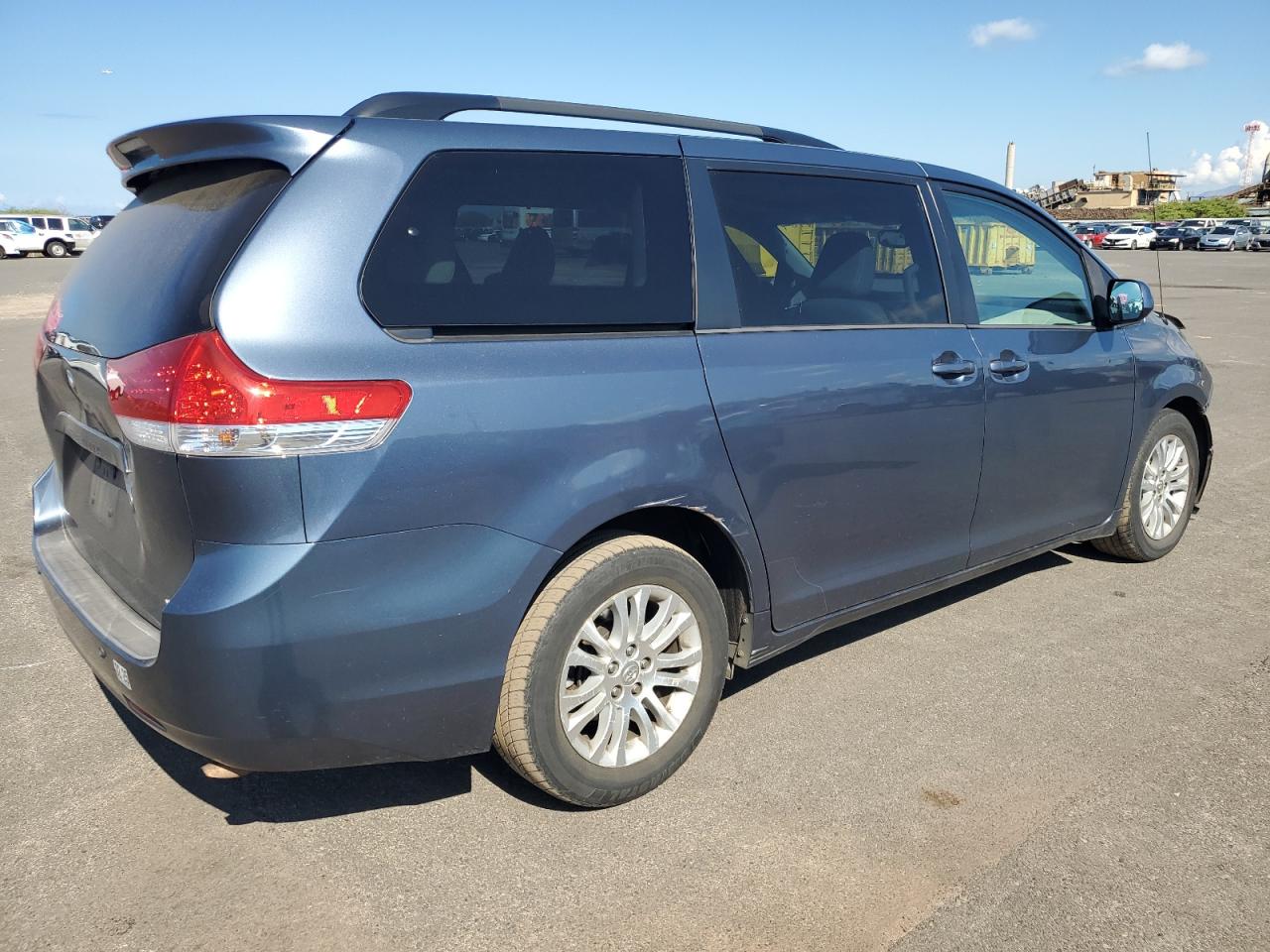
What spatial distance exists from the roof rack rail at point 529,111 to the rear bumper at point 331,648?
1.12 m

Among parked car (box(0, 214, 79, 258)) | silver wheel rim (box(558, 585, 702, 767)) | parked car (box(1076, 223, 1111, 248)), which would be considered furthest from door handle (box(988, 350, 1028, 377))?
parked car (box(1076, 223, 1111, 248))

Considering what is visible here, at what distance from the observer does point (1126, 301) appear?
451cm

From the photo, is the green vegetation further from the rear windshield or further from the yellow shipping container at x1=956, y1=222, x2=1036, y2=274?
the rear windshield

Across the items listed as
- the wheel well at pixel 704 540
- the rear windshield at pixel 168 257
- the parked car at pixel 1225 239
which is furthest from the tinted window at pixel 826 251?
the parked car at pixel 1225 239

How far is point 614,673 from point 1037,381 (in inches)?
85.2

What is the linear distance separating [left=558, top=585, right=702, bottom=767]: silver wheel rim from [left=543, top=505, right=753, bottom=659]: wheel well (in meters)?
0.20

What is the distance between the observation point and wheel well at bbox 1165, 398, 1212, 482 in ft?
16.7

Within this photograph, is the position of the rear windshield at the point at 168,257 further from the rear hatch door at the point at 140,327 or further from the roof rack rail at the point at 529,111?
the roof rack rail at the point at 529,111

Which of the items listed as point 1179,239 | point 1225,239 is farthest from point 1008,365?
point 1179,239

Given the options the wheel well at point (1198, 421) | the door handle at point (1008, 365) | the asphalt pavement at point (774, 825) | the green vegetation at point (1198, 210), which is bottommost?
the asphalt pavement at point (774, 825)

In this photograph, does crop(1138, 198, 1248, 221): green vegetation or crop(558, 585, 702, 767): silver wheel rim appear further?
crop(1138, 198, 1248, 221): green vegetation

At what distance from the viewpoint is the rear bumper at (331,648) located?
234cm

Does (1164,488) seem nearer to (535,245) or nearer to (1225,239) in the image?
(535,245)

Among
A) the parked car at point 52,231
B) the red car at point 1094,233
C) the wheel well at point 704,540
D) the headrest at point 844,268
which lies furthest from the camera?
the red car at point 1094,233
